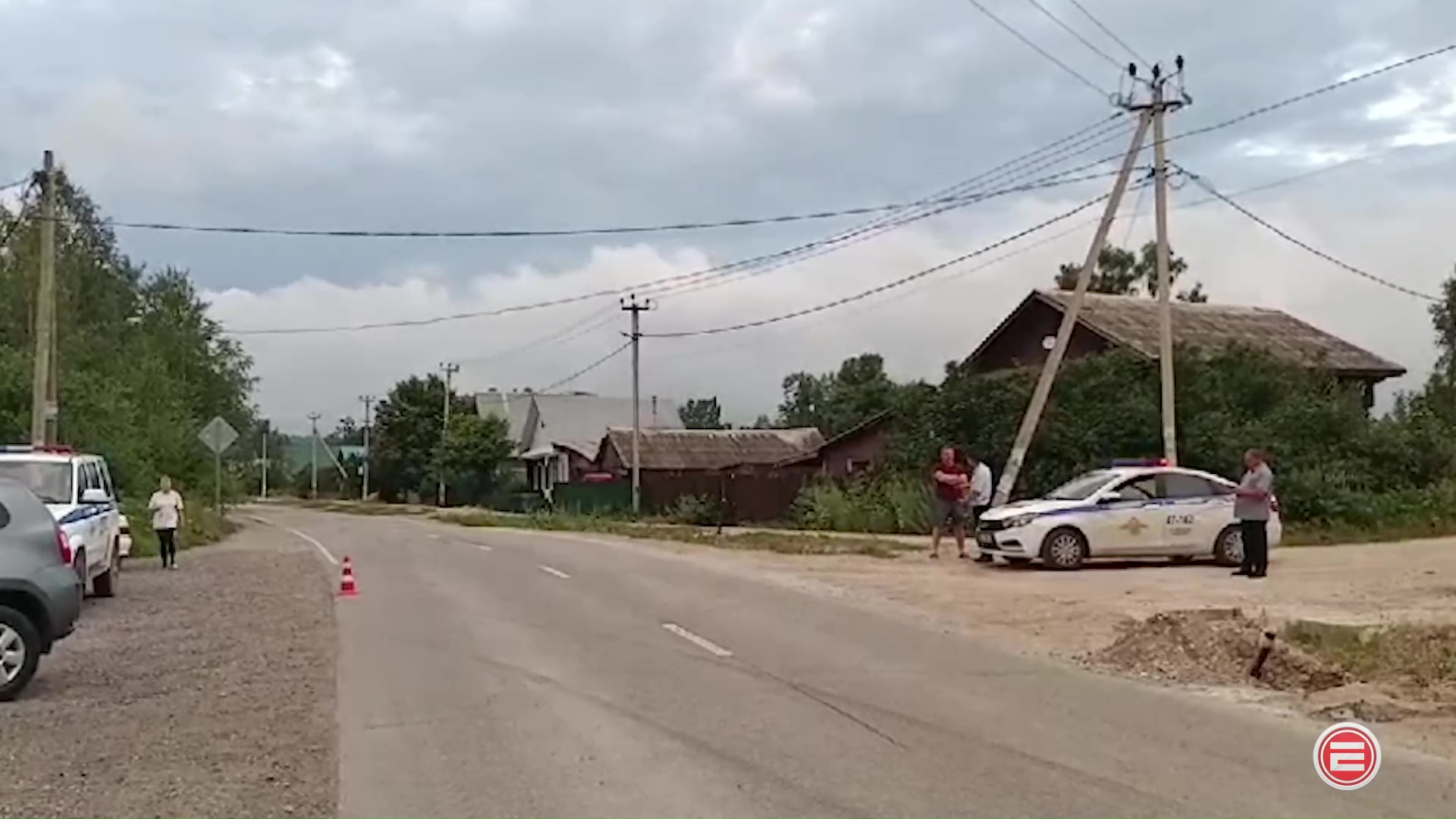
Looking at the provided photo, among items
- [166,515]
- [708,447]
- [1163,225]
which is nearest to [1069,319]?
[1163,225]

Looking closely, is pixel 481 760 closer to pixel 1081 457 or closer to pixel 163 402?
pixel 1081 457

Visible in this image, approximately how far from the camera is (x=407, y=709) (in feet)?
37.0

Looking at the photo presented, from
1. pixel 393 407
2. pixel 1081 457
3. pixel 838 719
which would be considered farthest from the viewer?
pixel 393 407

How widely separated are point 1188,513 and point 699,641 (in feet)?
37.3

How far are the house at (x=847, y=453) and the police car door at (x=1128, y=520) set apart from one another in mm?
25217

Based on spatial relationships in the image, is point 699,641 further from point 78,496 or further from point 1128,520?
point 1128,520

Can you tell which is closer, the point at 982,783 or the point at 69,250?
the point at 982,783

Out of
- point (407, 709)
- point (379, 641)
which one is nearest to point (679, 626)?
point (379, 641)

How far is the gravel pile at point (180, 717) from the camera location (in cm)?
858

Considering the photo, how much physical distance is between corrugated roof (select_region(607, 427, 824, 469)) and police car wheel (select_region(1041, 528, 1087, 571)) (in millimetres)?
46216

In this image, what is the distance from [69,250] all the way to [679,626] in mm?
43810

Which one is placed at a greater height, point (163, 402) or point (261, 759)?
point (163, 402)

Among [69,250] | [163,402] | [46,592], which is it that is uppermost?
[69,250]

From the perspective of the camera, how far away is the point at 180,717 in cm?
1130
